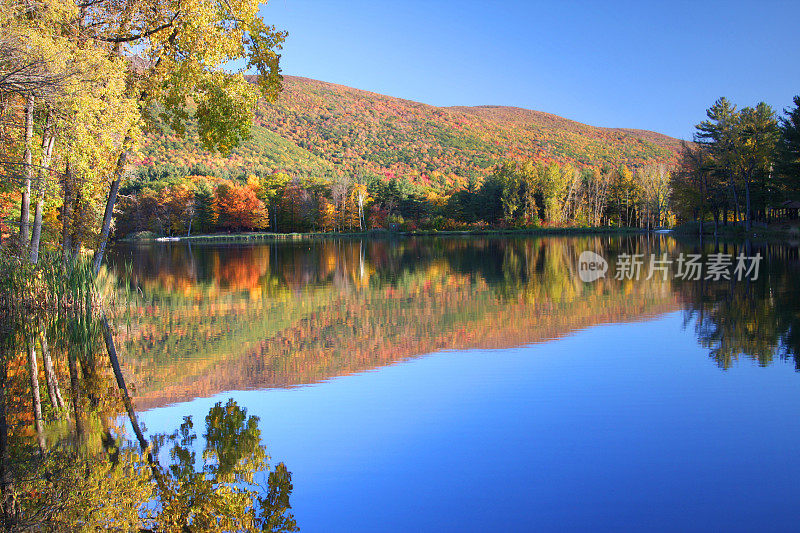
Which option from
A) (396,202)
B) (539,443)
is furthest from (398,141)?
(539,443)

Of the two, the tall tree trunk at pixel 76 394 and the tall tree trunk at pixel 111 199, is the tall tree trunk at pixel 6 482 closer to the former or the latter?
the tall tree trunk at pixel 76 394

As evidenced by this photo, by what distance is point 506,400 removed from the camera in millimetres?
5602

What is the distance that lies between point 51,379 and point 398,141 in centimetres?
11270

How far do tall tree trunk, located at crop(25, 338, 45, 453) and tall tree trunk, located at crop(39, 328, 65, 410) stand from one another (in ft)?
0.31

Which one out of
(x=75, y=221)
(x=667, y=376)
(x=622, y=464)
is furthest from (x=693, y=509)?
(x=75, y=221)

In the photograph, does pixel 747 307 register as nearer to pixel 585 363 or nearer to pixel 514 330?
pixel 514 330

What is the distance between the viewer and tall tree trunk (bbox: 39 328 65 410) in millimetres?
5651

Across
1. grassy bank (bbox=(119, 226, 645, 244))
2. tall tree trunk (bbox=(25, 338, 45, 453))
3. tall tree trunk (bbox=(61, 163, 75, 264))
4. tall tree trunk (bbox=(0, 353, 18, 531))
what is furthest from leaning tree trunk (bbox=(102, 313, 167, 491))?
grassy bank (bbox=(119, 226, 645, 244))

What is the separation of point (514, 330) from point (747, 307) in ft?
15.9

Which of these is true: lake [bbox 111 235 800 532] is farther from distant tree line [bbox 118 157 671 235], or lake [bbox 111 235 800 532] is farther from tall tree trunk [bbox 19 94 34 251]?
distant tree line [bbox 118 157 671 235]

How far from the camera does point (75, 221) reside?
12.1 metres

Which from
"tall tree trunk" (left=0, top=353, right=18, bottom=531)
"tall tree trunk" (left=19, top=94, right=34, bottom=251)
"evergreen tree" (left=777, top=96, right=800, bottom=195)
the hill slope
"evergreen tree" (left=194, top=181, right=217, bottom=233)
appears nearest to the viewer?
"tall tree trunk" (left=0, top=353, right=18, bottom=531)

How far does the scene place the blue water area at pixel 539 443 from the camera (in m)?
Answer: 3.45

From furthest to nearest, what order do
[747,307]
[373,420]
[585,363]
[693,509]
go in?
1. [747,307]
2. [585,363]
3. [373,420]
4. [693,509]
